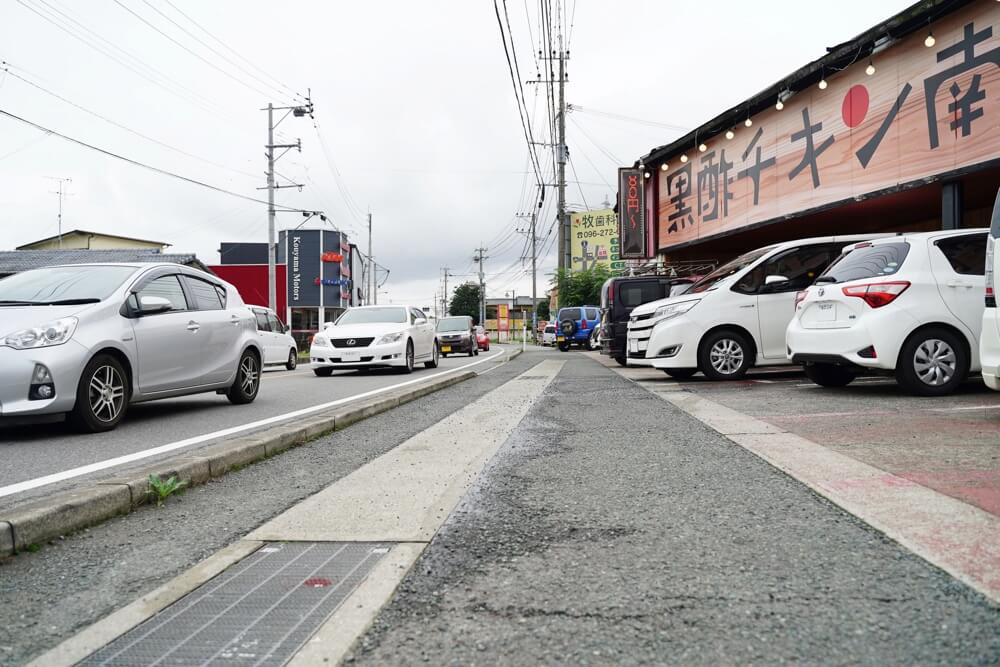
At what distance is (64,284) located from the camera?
21.5 feet

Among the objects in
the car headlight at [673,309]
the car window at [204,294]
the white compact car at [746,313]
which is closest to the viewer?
the car window at [204,294]

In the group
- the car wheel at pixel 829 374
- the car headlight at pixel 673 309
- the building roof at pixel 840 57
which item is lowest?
the car wheel at pixel 829 374

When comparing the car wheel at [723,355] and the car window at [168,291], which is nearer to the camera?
the car window at [168,291]

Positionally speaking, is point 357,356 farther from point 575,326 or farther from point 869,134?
point 575,326

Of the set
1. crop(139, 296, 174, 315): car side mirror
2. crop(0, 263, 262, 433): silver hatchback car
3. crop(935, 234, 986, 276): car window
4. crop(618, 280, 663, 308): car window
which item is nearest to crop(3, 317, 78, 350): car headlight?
crop(0, 263, 262, 433): silver hatchback car

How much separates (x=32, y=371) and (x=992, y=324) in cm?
715

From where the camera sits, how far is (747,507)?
3.25 metres

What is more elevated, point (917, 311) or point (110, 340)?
point (917, 311)

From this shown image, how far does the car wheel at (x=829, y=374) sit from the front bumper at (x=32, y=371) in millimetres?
7675

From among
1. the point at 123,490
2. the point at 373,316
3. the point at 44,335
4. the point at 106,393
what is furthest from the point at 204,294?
the point at 373,316

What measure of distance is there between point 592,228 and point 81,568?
64.0m

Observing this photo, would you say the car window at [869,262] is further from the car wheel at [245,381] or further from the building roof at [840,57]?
the car wheel at [245,381]

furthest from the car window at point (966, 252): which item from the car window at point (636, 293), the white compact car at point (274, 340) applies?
the white compact car at point (274, 340)

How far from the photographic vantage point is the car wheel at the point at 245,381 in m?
8.38
